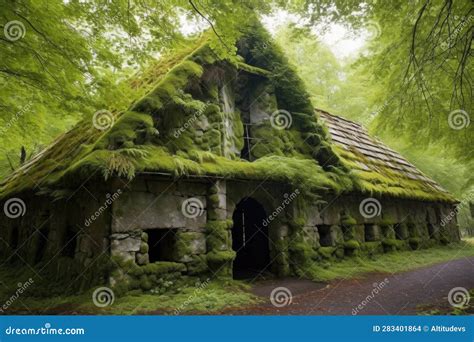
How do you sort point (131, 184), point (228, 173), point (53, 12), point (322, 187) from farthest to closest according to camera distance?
point (322, 187), point (228, 173), point (131, 184), point (53, 12)

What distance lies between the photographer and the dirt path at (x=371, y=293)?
205 inches

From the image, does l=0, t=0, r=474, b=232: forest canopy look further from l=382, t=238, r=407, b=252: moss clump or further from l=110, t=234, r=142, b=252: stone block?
l=382, t=238, r=407, b=252: moss clump

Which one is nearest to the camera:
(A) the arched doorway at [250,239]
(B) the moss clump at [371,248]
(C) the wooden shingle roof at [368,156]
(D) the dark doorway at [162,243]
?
(D) the dark doorway at [162,243]

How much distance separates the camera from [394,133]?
705 centimetres

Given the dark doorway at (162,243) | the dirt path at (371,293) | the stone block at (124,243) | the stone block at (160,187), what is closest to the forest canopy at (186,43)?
the stone block at (160,187)

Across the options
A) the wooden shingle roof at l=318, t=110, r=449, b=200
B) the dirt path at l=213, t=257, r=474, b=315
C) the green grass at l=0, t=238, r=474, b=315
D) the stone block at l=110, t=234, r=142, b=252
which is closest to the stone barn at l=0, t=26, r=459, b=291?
the stone block at l=110, t=234, r=142, b=252

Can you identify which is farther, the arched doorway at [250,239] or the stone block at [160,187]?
the arched doorway at [250,239]

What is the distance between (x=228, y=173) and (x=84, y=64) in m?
3.59

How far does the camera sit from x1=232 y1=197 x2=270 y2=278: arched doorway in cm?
955

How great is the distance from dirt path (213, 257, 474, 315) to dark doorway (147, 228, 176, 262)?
2.02m

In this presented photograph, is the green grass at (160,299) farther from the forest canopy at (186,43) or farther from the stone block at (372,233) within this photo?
the forest canopy at (186,43)

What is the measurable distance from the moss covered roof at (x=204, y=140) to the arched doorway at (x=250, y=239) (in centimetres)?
215

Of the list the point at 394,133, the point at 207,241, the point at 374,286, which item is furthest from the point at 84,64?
the point at 374,286

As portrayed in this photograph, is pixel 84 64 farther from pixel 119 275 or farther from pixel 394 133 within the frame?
pixel 394 133
